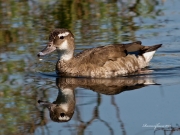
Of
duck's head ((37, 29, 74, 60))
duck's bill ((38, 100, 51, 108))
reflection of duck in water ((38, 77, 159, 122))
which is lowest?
reflection of duck in water ((38, 77, 159, 122))

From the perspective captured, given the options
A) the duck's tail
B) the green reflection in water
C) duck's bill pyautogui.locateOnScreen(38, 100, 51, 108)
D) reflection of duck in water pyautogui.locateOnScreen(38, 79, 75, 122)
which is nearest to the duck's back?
the duck's tail

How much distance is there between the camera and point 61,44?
1185 cm

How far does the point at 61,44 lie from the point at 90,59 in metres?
0.60

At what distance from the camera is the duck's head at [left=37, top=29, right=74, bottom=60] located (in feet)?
38.5

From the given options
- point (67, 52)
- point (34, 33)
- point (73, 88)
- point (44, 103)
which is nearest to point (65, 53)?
point (67, 52)

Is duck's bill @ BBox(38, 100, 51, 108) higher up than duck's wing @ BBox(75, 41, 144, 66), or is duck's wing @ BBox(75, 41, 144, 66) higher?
duck's wing @ BBox(75, 41, 144, 66)

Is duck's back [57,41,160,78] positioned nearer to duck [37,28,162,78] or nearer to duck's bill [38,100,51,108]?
duck [37,28,162,78]

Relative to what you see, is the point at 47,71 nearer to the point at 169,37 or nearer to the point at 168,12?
the point at 169,37

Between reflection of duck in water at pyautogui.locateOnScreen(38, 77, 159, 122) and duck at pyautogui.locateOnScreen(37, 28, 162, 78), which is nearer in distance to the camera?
reflection of duck in water at pyautogui.locateOnScreen(38, 77, 159, 122)

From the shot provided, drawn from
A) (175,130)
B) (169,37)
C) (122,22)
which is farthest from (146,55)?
(175,130)

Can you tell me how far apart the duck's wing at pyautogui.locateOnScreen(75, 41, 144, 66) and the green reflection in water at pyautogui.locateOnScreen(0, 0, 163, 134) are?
88cm

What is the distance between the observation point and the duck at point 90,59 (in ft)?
38.7

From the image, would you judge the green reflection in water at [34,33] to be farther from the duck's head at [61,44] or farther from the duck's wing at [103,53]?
the duck's wing at [103,53]

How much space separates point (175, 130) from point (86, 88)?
9.08ft
